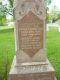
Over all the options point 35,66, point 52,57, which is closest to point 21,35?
point 35,66

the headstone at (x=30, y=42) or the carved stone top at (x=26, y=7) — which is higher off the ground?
the carved stone top at (x=26, y=7)

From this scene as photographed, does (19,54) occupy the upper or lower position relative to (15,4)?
lower

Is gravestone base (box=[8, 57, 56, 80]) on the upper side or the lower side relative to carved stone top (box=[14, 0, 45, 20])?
lower

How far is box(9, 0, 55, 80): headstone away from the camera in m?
6.14

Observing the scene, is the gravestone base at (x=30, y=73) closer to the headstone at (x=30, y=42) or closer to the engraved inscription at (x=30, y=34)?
the headstone at (x=30, y=42)

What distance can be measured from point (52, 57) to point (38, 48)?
12.6ft

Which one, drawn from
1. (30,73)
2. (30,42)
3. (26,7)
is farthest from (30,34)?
(30,73)

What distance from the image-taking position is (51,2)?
3219 centimetres

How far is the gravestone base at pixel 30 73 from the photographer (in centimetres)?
613

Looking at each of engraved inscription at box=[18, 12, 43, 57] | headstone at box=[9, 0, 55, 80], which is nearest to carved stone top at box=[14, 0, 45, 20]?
headstone at box=[9, 0, 55, 80]

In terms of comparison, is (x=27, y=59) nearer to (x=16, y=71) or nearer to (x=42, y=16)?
(x=16, y=71)

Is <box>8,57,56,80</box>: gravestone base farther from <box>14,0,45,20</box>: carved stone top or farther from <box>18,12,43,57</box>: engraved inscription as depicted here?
<box>14,0,45,20</box>: carved stone top

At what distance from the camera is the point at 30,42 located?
6.29 meters

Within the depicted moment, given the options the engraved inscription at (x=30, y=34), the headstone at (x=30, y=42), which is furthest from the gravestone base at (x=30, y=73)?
the engraved inscription at (x=30, y=34)
